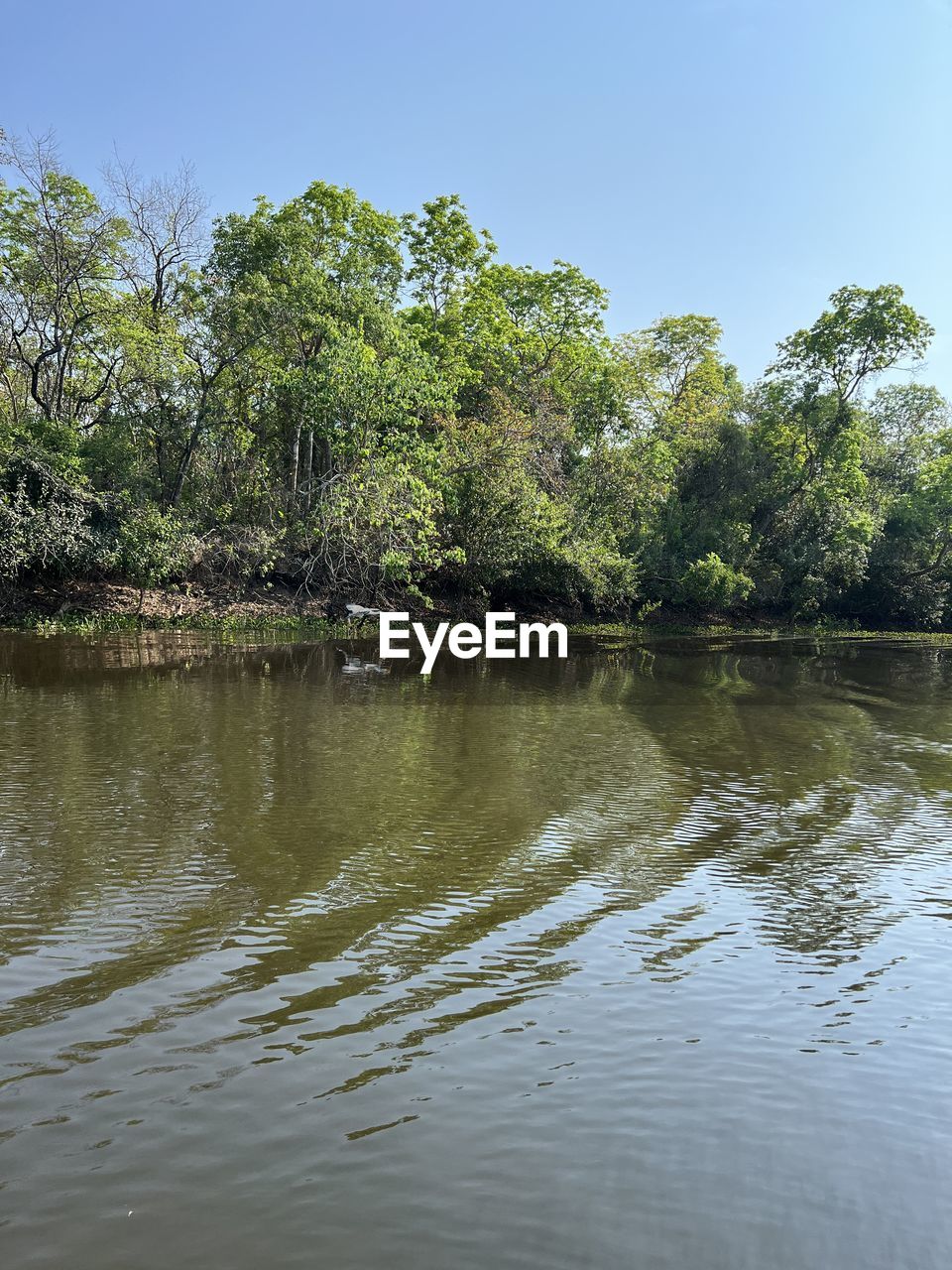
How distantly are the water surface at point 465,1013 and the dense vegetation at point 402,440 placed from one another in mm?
18661

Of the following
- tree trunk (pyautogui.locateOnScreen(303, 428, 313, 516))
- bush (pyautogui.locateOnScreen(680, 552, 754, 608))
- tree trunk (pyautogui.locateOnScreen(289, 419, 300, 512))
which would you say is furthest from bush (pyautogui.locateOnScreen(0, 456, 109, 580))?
bush (pyautogui.locateOnScreen(680, 552, 754, 608))

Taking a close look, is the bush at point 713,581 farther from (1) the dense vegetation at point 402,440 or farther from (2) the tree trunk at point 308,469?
(2) the tree trunk at point 308,469

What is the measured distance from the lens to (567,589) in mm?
34500

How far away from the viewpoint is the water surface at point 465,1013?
3.40m

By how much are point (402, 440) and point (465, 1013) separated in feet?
88.8

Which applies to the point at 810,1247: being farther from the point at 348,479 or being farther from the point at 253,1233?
the point at 348,479

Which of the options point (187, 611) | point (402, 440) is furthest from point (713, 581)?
point (187, 611)

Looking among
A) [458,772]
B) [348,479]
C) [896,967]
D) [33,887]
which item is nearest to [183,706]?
[458,772]

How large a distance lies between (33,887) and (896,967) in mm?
5469

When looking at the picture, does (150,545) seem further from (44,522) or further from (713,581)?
(713,581)

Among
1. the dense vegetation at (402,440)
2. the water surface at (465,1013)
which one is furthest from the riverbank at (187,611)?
the water surface at (465,1013)

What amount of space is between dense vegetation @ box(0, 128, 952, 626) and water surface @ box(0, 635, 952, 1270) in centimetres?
1866

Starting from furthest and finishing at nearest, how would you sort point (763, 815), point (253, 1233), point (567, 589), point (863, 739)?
point (567, 589)
point (863, 739)
point (763, 815)
point (253, 1233)

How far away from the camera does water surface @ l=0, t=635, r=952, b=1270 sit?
3.40 metres
